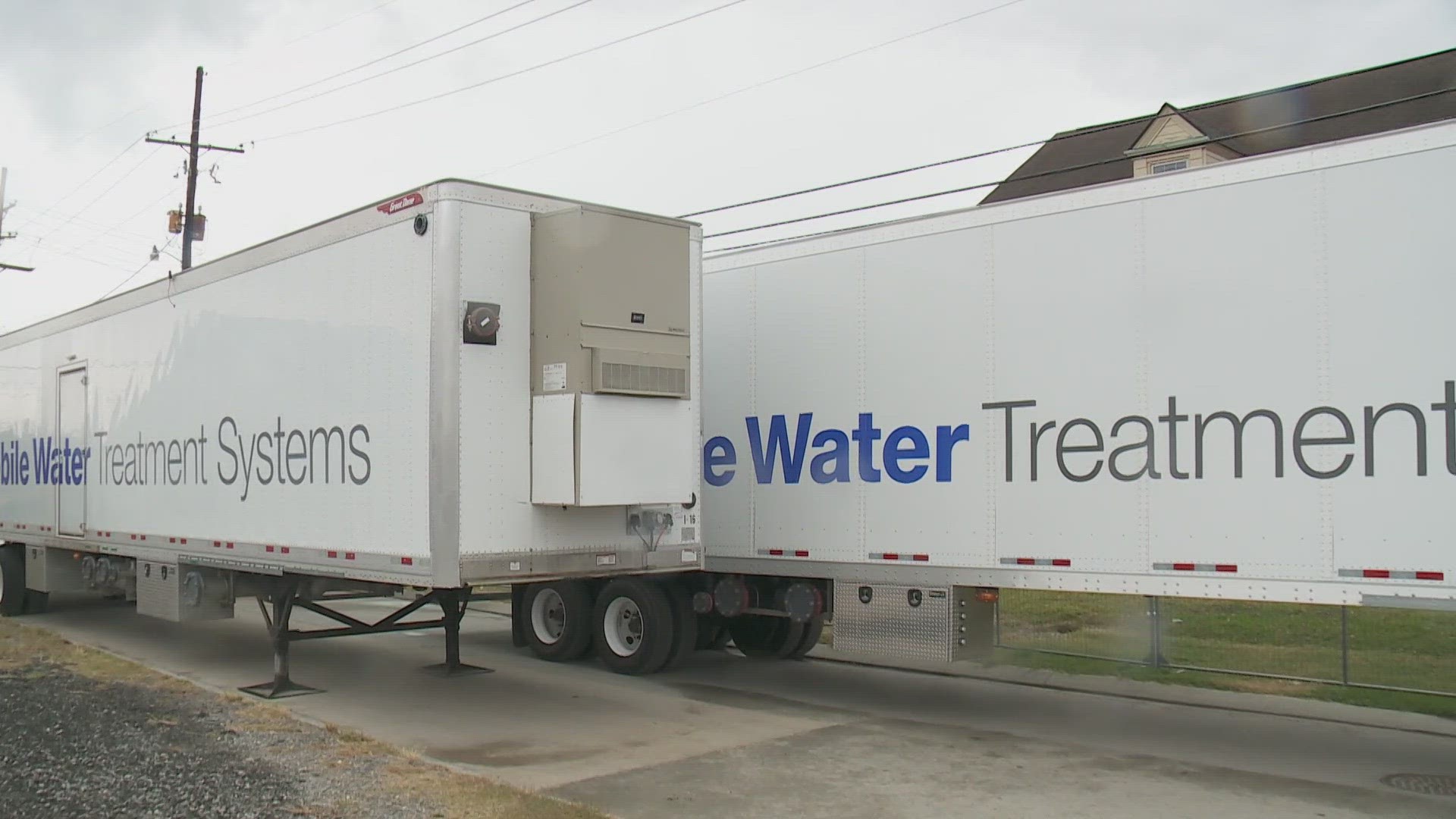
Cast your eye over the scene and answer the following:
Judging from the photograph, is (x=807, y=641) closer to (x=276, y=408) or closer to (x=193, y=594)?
(x=276, y=408)

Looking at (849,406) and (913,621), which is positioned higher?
(849,406)

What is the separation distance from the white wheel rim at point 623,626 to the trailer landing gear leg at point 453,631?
130 cm

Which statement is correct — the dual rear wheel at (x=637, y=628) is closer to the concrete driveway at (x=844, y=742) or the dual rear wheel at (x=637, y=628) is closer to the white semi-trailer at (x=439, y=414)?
the white semi-trailer at (x=439, y=414)

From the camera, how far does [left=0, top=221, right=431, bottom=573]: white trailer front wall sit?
8.84m

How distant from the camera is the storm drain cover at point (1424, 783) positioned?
757cm

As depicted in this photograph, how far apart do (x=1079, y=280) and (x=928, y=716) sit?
378 centimetres

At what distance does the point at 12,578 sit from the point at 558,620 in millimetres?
8805

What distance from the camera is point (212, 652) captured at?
13266mm

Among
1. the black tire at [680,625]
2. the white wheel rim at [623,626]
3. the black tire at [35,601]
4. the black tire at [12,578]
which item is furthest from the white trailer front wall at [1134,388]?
the black tire at [35,601]

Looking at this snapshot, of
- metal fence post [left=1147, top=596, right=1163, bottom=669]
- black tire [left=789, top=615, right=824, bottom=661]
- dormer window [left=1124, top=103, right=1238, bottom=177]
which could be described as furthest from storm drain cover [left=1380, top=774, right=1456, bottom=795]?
dormer window [left=1124, top=103, right=1238, bottom=177]

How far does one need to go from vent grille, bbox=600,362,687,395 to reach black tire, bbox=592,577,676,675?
10.1ft

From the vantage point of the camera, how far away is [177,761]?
768 centimetres

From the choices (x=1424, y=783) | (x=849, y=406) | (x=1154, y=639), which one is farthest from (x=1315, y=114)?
(x=1424, y=783)

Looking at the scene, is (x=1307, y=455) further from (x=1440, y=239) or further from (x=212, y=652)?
(x=212, y=652)
